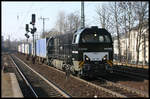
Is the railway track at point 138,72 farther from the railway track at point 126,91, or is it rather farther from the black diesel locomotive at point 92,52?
the railway track at point 126,91

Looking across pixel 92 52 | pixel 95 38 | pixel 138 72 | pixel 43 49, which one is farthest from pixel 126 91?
pixel 43 49

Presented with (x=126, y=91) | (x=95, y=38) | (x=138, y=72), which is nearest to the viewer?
(x=126, y=91)

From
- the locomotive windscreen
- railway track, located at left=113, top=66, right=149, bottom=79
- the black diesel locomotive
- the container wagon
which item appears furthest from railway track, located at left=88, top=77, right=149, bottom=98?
the container wagon

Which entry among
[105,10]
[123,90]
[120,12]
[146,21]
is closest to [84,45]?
[123,90]

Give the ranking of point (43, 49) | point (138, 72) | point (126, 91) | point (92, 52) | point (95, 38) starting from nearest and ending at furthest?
point (126, 91) < point (92, 52) < point (95, 38) < point (138, 72) < point (43, 49)

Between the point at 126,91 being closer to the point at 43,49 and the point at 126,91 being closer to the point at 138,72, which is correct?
the point at 138,72

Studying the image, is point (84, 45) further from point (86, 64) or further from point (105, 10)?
point (105, 10)

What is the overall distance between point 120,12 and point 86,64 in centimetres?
1917

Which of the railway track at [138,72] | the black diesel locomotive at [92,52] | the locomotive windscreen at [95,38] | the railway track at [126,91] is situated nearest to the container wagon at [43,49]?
the railway track at [138,72]

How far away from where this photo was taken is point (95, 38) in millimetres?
16688

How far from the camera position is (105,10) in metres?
37.9

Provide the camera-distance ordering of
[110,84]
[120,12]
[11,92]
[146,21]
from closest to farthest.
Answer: [11,92] → [110,84] → [146,21] → [120,12]

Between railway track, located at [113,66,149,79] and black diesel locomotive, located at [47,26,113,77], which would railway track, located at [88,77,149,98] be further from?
Answer: railway track, located at [113,66,149,79]

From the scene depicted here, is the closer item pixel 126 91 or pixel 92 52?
pixel 126 91
